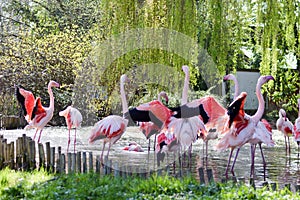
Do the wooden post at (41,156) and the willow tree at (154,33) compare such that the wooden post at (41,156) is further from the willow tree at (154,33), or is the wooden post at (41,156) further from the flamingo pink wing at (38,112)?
the willow tree at (154,33)

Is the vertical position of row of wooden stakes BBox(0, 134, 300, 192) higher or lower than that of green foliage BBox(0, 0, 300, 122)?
lower

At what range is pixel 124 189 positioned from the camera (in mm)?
5734

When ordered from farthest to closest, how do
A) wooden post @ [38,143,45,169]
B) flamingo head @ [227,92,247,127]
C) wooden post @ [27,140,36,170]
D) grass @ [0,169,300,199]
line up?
wooden post @ [27,140,36,170] → wooden post @ [38,143,45,169] → flamingo head @ [227,92,247,127] → grass @ [0,169,300,199]

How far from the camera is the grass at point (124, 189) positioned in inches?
209

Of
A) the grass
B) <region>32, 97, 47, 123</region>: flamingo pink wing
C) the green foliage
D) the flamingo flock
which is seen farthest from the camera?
<region>32, 97, 47, 123</region>: flamingo pink wing

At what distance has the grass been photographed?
5309 mm

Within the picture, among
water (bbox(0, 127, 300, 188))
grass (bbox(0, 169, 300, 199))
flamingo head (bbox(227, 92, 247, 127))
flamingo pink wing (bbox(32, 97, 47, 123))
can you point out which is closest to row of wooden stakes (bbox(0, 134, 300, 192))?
grass (bbox(0, 169, 300, 199))

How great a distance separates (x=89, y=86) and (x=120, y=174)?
463 inches

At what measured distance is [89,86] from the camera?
17.9 meters

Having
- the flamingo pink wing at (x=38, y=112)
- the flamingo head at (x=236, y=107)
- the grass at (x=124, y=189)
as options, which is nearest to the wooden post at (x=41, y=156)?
the grass at (x=124, y=189)

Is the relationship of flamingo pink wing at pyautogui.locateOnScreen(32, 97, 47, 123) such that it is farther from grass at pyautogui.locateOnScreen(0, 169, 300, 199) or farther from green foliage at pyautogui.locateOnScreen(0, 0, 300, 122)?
grass at pyautogui.locateOnScreen(0, 169, 300, 199)

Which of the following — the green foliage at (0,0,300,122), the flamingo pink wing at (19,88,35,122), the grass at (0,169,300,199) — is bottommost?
the grass at (0,169,300,199)

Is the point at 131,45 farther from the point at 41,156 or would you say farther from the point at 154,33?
the point at 41,156

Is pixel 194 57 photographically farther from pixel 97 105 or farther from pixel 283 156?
pixel 97 105
